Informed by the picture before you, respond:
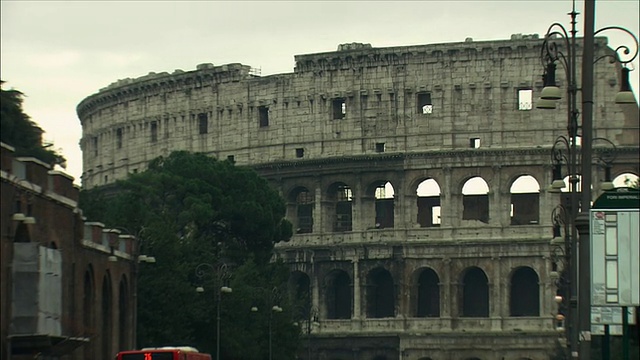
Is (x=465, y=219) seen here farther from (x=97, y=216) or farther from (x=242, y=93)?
(x=97, y=216)

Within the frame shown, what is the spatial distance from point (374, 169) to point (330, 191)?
12.9 feet

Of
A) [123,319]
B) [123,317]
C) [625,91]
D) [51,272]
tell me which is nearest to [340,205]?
[123,317]

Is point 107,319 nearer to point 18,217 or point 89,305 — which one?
point 89,305

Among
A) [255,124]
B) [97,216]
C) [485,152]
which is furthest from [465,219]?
[97,216]

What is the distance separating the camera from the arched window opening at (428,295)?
122 metres

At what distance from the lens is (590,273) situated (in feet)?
125

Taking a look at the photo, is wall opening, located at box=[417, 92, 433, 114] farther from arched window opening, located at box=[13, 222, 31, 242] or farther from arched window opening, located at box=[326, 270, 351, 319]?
arched window opening, located at box=[13, 222, 31, 242]

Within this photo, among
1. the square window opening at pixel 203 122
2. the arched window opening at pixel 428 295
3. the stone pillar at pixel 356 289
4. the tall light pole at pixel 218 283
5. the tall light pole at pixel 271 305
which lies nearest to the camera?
the tall light pole at pixel 218 283

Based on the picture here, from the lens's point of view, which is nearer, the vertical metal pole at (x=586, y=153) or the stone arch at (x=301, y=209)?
the vertical metal pole at (x=586, y=153)

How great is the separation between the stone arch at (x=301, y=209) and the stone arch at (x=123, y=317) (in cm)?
5318

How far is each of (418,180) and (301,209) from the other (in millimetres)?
8863

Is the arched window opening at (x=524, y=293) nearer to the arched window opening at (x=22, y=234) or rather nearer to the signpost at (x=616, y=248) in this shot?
the arched window opening at (x=22, y=234)

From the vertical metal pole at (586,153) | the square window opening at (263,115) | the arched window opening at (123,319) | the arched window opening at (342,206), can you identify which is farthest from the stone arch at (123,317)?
the square window opening at (263,115)

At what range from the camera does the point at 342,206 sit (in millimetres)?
125562
